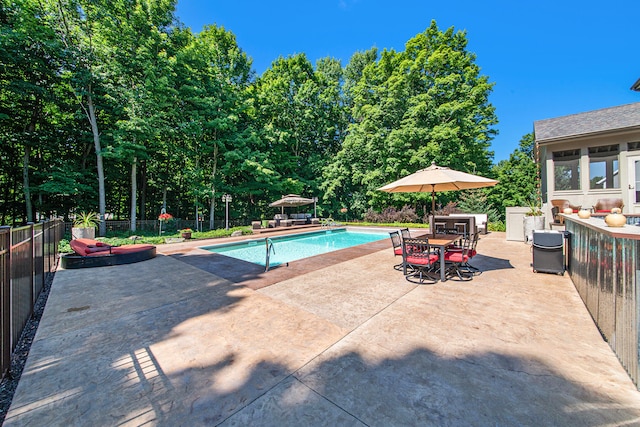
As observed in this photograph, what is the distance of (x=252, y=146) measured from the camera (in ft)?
65.4

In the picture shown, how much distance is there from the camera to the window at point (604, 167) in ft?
31.4

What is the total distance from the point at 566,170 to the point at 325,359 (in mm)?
13240

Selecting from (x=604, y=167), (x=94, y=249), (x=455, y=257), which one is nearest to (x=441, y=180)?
(x=455, y=257)

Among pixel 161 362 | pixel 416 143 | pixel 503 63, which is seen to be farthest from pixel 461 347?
pixel 503 63

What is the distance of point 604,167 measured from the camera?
9758 millimetres

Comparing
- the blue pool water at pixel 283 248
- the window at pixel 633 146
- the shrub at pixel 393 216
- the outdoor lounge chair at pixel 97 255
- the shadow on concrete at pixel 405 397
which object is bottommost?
the blue pool water at pixel 283 248

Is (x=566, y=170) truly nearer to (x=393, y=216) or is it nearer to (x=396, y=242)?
(x=393, y=216)

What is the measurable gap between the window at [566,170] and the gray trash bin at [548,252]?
755 cm

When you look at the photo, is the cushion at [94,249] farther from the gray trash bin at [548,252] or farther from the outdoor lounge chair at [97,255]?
the gray trash bin at [548,252]

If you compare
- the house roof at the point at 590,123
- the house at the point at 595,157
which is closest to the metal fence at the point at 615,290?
the house at the point at 595,157

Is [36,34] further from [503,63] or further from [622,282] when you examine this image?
[503,63]

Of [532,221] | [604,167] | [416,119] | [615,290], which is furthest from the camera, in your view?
[416,119]

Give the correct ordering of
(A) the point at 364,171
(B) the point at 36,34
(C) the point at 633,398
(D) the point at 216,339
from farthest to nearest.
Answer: (A) the point at 364,171 → (B) the point at 36,34 → (D) the point at 216,339 → (C) the point at 633,398

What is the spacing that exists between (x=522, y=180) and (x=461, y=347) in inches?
979
